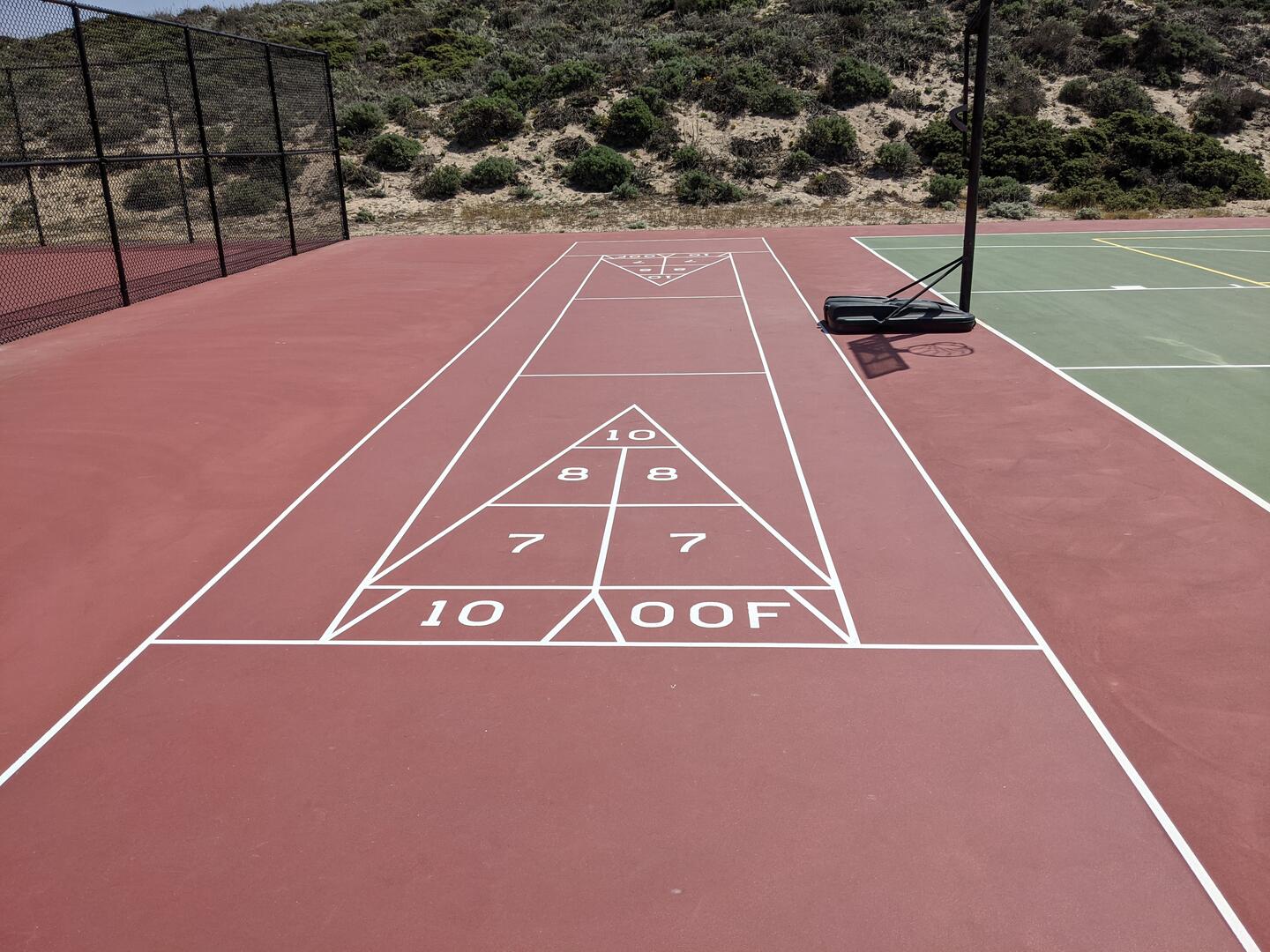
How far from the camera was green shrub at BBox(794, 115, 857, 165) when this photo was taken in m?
33.0

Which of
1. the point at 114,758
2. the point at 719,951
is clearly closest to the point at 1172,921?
the point at 719,951

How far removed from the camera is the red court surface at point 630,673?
4.12 metres

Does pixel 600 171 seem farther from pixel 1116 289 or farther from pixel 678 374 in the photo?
pixel 678 374

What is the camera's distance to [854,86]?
118 feet

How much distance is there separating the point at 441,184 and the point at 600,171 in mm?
5163

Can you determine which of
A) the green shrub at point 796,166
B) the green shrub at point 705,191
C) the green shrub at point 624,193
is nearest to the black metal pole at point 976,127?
the green shrub at point 705,191

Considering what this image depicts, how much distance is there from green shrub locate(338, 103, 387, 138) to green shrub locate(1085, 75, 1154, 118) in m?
26.1

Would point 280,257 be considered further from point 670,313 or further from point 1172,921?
point 1172,921

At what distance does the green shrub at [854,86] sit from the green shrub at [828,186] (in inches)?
247

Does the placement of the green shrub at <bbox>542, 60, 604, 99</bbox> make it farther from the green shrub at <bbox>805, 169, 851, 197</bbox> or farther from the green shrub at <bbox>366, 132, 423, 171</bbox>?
the green shrub at <bbox>805, 169, 851, 197</bbox>

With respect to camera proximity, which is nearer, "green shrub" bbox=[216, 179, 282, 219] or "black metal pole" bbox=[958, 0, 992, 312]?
"black metal pole" bbox=[958, 0, 992, 312]

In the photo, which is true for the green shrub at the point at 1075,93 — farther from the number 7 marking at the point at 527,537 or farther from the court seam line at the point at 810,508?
the number 7 marking at the point at 527,537

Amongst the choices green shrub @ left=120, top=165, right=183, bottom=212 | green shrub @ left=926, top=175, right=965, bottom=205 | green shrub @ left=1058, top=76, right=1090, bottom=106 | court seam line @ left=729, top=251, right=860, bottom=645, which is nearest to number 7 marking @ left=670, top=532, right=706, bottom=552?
court seam line @ left=729, top=251, right=860, bottom=645

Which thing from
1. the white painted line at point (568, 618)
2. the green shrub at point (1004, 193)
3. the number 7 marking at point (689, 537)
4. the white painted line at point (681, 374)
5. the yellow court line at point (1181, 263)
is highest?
the green shrub at point (1004, 193)
